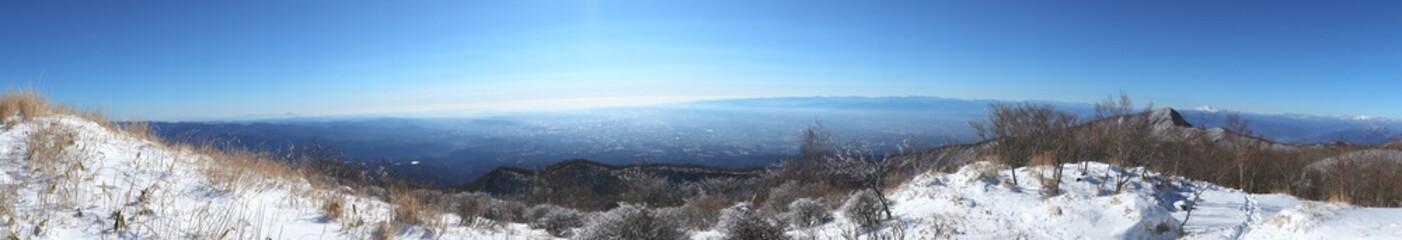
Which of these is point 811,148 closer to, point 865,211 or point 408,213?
point 865,211

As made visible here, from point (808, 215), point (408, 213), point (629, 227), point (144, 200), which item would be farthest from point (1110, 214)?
point (144, 200)

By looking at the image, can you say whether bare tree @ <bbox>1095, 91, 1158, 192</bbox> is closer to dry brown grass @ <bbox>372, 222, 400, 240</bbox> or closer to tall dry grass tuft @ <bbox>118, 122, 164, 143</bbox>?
dry brown grass @ <bbox>372, 222, 400, 240</bbox>

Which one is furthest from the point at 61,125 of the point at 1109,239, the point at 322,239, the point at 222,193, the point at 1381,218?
the point at 1381,218

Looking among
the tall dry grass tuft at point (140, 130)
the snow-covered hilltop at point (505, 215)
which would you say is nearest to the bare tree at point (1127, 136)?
the snow-covered hilltop at point (505, 215)

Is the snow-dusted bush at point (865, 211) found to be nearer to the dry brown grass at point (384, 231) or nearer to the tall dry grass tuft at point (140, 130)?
the dry brown grass at point (384, 231)

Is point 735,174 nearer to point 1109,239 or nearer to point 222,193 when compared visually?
point 1109,239

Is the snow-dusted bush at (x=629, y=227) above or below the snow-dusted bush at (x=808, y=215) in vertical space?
above

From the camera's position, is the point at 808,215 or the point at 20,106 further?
the point at 808,215
